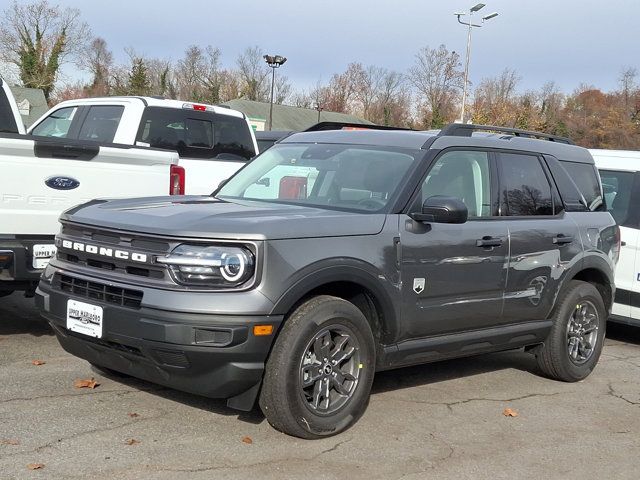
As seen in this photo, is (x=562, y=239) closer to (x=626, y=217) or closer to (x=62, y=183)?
(x=626, y=217)

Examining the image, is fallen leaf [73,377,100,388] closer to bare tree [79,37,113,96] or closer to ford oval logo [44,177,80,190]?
ford oval logo [44,177,80,190]

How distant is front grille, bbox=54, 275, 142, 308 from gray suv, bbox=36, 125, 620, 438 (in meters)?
0.02

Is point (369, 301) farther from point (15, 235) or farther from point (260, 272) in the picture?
point (15, 235)

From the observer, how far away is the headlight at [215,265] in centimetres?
419

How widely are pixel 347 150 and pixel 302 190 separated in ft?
1.61

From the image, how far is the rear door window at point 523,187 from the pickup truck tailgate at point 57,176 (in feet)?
9.40

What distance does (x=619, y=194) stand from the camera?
331 inches

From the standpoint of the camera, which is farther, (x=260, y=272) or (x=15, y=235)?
(x=15, y=235)

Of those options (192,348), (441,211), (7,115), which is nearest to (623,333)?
(441,211)

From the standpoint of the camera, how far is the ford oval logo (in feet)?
20.0

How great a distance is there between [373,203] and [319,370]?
1.20 metres


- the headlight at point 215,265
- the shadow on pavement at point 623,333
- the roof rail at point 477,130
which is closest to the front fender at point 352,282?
the headlight at point 215,265

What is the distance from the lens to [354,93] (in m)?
92.2

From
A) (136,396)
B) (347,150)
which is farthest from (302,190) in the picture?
(136,396)
